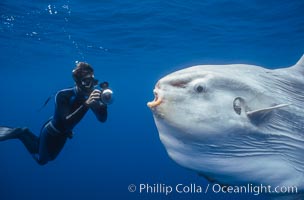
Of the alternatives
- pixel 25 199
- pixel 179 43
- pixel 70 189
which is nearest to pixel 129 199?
pixel 70 189

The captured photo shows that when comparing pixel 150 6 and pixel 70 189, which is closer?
pixel 150 6

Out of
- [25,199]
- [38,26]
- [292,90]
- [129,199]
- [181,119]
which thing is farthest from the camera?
[25,199]

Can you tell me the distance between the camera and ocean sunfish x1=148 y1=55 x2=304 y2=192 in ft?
7.09

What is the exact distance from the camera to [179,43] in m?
21.5

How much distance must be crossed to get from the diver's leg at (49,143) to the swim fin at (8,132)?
3.27 ft

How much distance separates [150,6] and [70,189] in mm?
20876

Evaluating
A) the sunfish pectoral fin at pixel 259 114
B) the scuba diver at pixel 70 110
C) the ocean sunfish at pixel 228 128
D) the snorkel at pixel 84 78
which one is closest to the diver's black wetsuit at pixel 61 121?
the scuba diver at pixel 70 110

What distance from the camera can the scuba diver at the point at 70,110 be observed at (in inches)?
202

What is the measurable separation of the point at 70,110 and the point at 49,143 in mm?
1327

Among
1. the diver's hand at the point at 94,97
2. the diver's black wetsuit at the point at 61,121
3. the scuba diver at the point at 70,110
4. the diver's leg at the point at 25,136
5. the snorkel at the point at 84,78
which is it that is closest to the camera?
the diver's hand at the point at 94,97

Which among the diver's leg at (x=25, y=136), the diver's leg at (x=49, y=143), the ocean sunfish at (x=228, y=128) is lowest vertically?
the ocean sunfish at (x=228, y=128)

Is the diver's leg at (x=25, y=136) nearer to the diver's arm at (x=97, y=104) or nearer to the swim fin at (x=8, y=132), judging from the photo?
the swim fin at (x=8, y=132)

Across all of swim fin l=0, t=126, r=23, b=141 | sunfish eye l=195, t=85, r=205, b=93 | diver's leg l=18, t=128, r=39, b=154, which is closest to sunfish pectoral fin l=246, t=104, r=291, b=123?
sunfish eye l=195, t=85, r=205, b=93

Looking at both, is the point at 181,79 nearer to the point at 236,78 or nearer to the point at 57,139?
the point at 236,78
